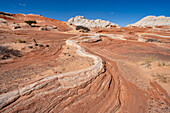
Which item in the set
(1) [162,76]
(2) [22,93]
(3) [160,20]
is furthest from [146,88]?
(3) [160,20]

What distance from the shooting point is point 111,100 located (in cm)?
359

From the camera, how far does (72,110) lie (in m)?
2.97

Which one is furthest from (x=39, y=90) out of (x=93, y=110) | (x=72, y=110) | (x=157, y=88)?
(x=157, y=88)

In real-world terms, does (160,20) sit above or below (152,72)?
above

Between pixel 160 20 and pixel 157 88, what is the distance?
88147 mm

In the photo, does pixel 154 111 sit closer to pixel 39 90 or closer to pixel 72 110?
pixel 72 110

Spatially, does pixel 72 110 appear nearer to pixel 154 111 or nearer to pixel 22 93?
pixel 22 93

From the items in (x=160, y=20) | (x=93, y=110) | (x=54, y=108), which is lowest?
(x=93, y=110)

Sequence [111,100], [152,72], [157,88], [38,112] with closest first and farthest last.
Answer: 1. [38,112]
2. [111,100]
3. [157,88]
4. [152,72]

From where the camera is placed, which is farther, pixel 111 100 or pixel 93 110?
pixel 111 100

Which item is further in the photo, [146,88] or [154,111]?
[146,88]

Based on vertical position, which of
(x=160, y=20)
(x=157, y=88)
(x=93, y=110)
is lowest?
(x=157, y=88)

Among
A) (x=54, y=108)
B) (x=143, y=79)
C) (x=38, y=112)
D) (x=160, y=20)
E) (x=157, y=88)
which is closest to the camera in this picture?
(x=38, y=112)

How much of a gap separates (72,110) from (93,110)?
75 centimetres
